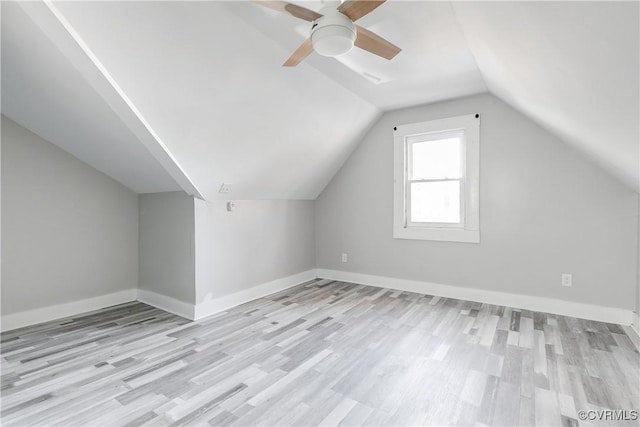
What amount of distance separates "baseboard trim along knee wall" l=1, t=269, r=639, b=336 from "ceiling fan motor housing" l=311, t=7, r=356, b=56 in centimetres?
278

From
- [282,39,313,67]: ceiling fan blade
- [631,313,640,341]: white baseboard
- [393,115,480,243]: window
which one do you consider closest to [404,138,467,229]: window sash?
[393,115,480,243]: window

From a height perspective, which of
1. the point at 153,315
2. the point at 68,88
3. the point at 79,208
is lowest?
the point at 153,315

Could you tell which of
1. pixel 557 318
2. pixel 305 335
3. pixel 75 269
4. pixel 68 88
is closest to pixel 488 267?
pixel 557 318

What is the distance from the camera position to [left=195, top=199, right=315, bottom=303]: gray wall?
336 centimetres

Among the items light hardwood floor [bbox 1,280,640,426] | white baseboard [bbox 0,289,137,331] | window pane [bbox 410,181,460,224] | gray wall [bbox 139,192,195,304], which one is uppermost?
window pane [bbox 410,181,460,224]

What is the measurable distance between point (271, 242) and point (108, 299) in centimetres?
204

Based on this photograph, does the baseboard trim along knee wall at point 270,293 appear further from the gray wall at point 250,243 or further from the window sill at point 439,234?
the window sill at point 439,234

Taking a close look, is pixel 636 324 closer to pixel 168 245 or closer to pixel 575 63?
pixel 575 63

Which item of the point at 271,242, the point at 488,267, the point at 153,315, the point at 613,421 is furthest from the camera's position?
the point at 271,242

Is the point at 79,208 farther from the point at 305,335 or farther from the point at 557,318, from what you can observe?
the point at 557,318

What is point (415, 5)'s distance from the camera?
1.98 meters

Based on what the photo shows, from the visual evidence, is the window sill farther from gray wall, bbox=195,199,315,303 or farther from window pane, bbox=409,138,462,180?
gray wall, bbox=195,199,315,303

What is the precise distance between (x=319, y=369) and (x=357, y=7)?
7.55 feet

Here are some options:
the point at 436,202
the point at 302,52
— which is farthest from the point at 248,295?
the point at 302,52
